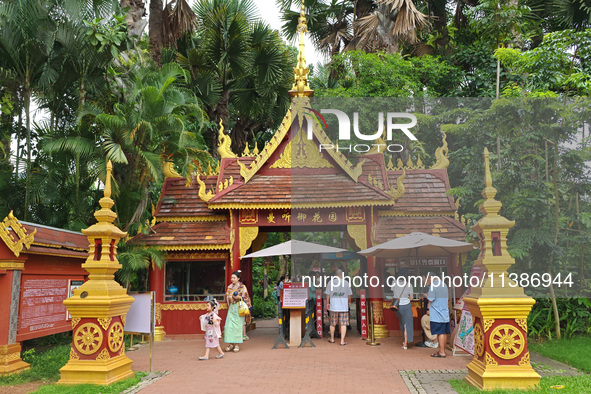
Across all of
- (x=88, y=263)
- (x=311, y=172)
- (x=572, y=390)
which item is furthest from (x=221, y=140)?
(x=572, y=390)

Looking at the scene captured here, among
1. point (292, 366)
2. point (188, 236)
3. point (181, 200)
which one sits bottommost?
point (292, 366)

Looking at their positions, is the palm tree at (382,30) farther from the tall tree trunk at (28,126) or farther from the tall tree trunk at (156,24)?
the tall tree trunk at (28,126)

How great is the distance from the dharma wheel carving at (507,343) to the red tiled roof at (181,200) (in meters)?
8.14

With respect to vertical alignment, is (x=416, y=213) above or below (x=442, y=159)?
below

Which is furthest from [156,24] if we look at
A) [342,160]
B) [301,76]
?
[342,160]

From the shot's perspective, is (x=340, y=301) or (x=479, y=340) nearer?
(x=479, y=340)

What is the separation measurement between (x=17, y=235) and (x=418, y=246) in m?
7.13

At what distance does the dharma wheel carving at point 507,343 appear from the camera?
19.9ft

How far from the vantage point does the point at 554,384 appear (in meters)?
6.09

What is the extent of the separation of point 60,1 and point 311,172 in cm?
717

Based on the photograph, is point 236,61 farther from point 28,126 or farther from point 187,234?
point 28,126

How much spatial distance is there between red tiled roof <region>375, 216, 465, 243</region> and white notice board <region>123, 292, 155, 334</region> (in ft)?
19.3

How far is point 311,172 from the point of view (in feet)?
40.8

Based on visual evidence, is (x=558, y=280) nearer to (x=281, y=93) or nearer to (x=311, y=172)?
(x=311, y=172)
